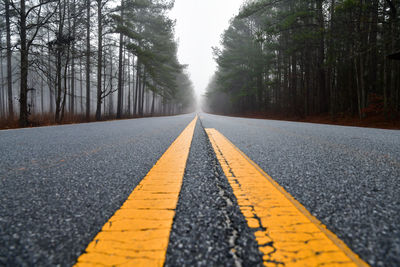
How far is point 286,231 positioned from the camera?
64 centimetres

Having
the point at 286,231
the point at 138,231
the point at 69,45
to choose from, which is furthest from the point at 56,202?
the point at 69,45

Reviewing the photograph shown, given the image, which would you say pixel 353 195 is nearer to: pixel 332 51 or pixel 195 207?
pixel 195 207

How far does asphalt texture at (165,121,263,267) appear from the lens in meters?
0.52

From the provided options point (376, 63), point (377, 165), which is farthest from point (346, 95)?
point (377, 165)

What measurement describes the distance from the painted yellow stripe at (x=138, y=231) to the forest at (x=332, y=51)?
274 inches

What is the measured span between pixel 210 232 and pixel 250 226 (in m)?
0.14

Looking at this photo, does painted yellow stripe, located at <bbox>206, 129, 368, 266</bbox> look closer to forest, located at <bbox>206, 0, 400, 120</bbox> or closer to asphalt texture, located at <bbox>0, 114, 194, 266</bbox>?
asphalt texture, located at <bbox>0, 114, 194, 266</bbox>

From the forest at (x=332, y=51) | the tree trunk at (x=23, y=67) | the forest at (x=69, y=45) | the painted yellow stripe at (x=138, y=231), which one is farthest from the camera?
the forest at (x=332, y=51)

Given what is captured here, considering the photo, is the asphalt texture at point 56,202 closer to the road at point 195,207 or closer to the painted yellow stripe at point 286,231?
the road at point 195,207

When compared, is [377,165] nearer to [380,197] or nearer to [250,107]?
[380,197]

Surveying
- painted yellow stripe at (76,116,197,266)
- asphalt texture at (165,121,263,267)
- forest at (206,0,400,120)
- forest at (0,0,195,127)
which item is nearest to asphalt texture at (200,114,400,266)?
asphalt texture at (165,121,263,267)

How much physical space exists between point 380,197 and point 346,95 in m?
12.6

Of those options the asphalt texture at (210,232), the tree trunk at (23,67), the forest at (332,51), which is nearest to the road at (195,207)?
the asphalt texture at (210,232)

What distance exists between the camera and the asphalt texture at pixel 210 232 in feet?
1.69
